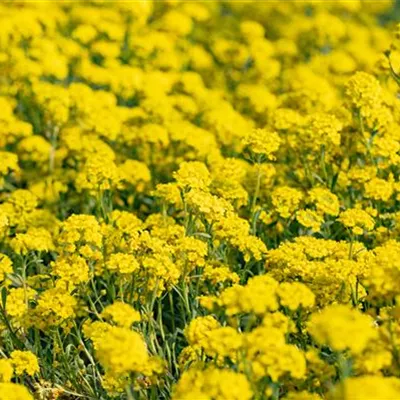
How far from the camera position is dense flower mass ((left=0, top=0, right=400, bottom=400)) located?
3.32m

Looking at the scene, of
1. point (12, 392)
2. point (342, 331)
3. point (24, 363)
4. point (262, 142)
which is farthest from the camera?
point (262, 142)

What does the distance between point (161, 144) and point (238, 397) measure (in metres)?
2.92

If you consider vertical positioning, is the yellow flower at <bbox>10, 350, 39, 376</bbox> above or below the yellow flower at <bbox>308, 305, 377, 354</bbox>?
below

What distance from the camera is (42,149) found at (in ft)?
19.2

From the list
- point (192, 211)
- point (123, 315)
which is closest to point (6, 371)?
point (123, 315)

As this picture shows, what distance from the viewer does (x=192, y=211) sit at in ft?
14.5

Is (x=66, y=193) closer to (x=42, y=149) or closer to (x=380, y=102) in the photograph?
(x=42, y=149)

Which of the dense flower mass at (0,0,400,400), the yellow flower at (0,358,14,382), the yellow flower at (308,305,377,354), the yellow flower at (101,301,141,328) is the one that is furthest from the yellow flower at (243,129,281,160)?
the yellow flower at (308,305,377,354)

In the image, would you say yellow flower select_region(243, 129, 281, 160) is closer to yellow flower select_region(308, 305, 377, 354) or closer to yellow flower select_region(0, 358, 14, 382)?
yellow flower select_region(0, 358, 14, 382)

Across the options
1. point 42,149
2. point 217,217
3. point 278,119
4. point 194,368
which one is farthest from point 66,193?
point 194,368

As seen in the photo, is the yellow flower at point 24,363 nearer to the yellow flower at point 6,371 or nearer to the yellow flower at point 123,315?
the yellow flower at point 6,371

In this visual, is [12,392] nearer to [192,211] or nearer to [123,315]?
[123,315]

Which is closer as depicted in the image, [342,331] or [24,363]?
[342,331]

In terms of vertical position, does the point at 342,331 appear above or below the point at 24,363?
above
